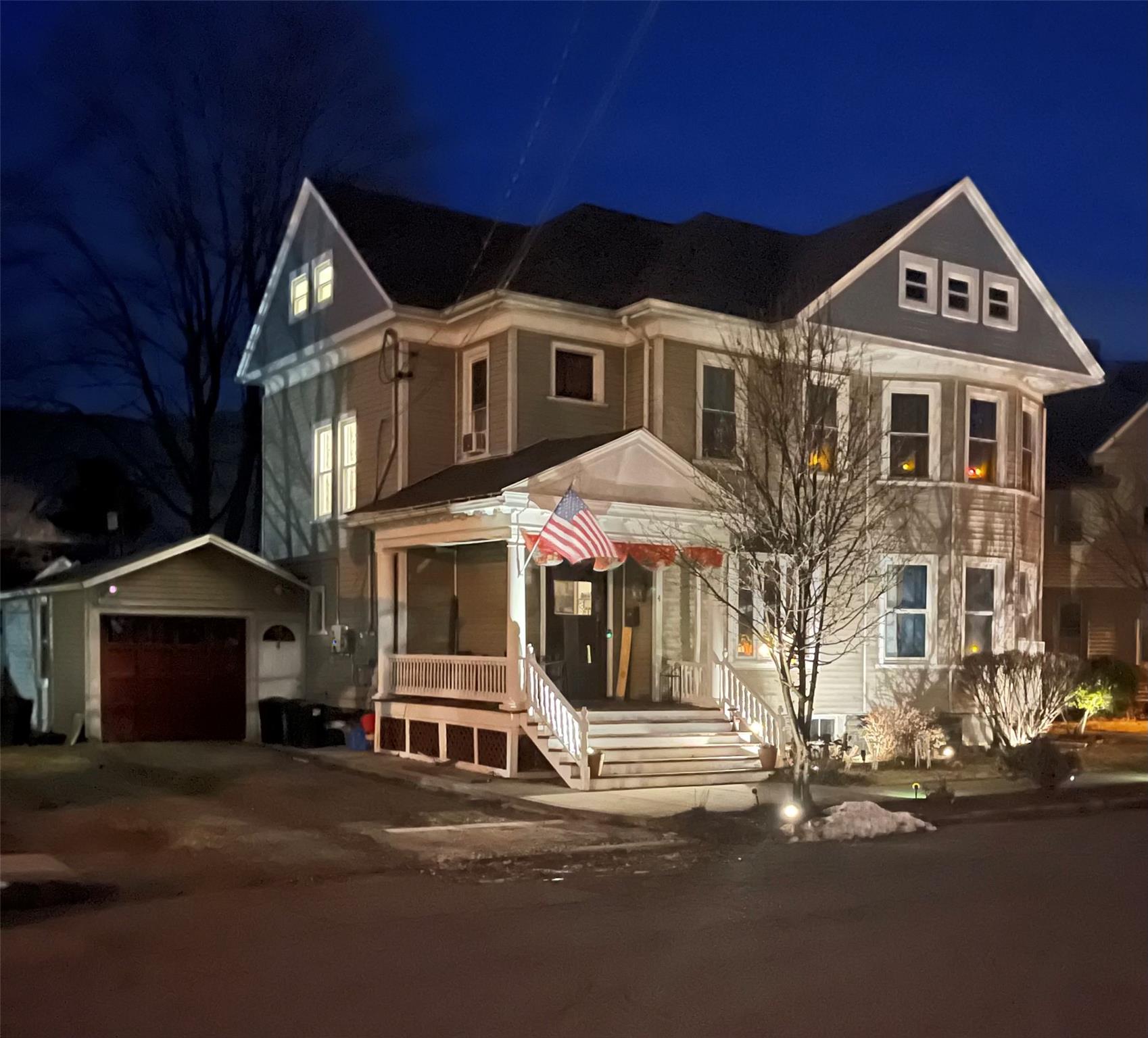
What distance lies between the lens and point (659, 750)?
55.2 ft

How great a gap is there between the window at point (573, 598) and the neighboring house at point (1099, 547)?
1611 centimetres

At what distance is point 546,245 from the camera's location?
2166cm

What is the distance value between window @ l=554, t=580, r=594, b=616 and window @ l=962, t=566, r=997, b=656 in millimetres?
6839

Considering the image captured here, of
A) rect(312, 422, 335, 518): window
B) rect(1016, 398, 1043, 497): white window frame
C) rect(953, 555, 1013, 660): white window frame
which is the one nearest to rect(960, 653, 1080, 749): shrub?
rect(953, 555, 1013, 660): white window frame

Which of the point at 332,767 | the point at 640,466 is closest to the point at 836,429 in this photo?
the point at 640,466

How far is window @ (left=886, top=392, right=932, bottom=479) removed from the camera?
2141cm

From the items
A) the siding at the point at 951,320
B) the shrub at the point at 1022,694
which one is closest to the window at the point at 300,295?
the siding at the point at 951,320

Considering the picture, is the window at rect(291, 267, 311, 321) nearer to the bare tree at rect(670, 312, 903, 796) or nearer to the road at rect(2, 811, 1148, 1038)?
the bare tree at rect(670, 312, 903, 796)

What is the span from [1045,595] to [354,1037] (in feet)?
94.2

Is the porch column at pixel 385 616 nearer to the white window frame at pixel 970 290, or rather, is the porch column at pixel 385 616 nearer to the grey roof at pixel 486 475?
the grey roof at pixel 486 475

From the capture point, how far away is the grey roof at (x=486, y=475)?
1727 cm

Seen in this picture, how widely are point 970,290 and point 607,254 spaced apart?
6480 millimetres

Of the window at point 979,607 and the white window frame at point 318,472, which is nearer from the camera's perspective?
the window at point 979,607

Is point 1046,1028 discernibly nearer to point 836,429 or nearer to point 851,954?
point 851,954
